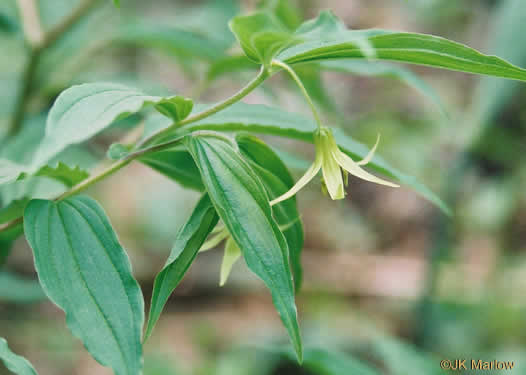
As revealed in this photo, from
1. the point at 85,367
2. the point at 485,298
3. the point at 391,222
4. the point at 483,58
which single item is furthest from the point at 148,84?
the point at 391,222

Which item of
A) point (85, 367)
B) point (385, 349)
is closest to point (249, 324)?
point (85, 367)

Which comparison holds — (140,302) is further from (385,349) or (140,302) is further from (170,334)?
(170,334)

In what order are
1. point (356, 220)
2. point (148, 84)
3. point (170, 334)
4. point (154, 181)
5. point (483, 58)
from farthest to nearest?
point (356, 220), point (154, 181), point (170, 334), point (148, 84), point (483, 58)

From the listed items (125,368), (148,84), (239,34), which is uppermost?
(148,84)

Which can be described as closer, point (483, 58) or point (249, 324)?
point (483, 58)

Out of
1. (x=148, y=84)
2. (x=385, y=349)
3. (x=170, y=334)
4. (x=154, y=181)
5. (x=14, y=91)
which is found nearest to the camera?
(x=385, y=349)

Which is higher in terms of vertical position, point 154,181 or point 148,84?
point 154,181

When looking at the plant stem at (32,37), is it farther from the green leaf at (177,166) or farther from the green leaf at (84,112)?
the green leaf at (84,112)
